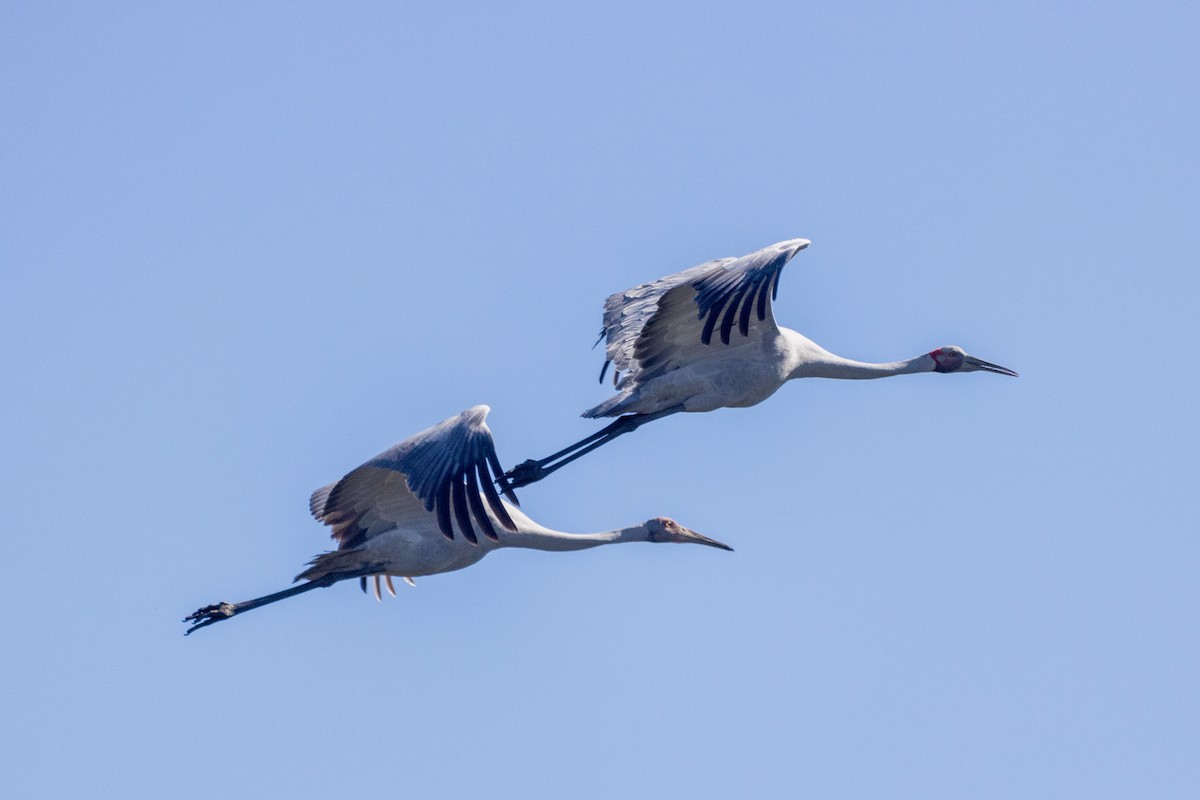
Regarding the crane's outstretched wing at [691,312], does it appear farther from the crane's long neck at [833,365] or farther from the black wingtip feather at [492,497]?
the black wingtip feather at [492,497]

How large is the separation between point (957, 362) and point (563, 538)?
14.6 ft

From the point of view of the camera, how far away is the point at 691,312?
2119cm

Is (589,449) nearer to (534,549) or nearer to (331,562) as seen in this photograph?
(534,549)

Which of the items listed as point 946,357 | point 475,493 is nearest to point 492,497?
point 475,493

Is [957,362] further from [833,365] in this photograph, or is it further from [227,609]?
[227,609]

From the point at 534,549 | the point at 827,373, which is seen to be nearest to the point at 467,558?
the point at 534,549

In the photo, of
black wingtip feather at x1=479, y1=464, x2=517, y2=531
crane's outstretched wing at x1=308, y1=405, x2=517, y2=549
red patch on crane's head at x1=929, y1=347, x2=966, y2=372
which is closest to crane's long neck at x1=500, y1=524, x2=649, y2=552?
crane's outstretched wing at x1=308, y1=405, x2=517, y2=549

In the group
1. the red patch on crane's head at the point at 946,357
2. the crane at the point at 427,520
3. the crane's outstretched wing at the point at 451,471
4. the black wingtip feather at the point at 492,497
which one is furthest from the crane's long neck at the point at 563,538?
the red patch on crane's head at the point at 946,357

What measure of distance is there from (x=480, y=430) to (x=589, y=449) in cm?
303

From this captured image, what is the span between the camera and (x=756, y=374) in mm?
21453

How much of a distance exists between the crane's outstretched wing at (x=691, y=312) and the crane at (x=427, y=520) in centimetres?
167

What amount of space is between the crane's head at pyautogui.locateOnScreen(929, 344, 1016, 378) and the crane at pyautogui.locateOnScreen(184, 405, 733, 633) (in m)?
2.93

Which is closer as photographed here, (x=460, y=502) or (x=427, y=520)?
(x=460, y=502)

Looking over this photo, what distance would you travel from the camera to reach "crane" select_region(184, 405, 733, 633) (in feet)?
63.3
